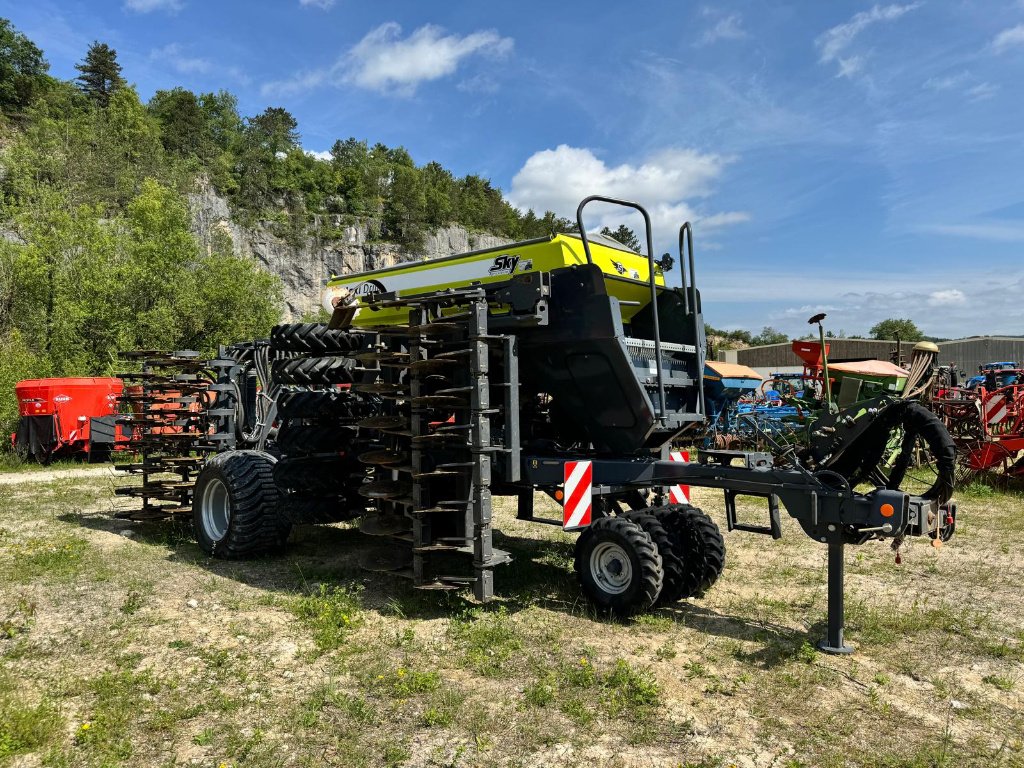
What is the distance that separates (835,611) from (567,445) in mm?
2420

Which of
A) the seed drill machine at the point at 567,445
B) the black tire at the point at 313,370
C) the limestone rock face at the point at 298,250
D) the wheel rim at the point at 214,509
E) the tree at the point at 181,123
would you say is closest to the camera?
the seed drill machine at the point at 567,445

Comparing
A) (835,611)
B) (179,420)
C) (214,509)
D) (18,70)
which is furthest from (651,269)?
(18,70)

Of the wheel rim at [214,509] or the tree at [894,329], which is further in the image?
the tree at [894,329]

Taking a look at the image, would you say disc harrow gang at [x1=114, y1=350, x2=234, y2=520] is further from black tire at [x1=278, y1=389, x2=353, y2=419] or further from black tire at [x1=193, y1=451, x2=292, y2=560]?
black tire at [x1=278, y1=389, x2=353, y2=419]

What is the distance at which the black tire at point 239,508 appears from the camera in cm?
677

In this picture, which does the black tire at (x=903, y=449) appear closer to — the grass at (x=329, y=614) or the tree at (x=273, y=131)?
the grass at (x=329, y=614)

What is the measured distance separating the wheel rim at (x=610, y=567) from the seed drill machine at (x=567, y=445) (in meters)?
0.01

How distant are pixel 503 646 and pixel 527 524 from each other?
14.6 feet

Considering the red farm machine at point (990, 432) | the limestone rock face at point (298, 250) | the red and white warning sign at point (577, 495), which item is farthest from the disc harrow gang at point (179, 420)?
the limestone rock face at point (298, 250)

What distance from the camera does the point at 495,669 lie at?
4238 millimetres

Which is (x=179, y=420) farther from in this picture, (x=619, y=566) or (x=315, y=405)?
(x=619, y=566)

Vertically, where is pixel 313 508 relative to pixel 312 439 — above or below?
below

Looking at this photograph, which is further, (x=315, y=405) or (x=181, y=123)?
(x=181, y=123)

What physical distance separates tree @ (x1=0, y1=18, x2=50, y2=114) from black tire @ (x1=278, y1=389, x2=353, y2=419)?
73.9 metres
